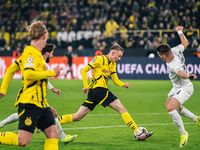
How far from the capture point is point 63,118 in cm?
833

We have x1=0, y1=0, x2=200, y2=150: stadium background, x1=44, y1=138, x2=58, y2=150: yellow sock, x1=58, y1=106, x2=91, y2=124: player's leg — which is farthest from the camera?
x1=0, y1=0, x2=200, y2=150: stadium background

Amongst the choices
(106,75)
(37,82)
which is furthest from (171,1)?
(37,82)

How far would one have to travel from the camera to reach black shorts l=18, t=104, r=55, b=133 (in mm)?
5172

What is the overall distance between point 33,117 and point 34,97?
0.86 ft

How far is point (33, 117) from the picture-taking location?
17.1ft

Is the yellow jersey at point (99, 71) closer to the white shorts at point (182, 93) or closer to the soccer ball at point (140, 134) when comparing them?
the soccer ball at point (140, 134)

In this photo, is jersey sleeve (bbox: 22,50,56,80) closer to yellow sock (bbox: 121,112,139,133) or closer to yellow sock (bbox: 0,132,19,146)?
yellow sock (bbox: 0,132,19,146)

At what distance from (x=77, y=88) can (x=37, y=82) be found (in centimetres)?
1431

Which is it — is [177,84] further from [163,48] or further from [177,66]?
[163,48]

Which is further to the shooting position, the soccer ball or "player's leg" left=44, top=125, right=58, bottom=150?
the soccer ball

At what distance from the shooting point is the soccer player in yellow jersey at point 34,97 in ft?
16.9

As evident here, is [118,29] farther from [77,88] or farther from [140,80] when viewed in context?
[77,88]

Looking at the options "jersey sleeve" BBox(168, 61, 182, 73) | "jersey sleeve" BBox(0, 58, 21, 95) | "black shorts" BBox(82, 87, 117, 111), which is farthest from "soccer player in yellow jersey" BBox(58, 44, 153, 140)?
"jersey sleeve" BBox(0, 58, 21, 95)

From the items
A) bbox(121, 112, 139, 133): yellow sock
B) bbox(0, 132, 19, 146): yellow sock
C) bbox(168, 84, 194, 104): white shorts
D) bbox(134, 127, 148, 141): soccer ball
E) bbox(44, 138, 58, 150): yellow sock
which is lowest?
→ bbox(134, 127, 148, 141): soccer ball
